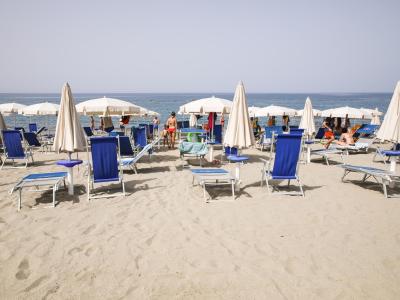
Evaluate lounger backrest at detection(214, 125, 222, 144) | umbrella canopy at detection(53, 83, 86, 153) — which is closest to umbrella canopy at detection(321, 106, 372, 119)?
lounger backrest at detection(214, 125, 222, 144)

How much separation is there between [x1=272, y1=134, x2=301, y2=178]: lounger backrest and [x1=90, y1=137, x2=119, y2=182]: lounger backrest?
10.0 ft

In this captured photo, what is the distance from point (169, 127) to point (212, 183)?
6137mm

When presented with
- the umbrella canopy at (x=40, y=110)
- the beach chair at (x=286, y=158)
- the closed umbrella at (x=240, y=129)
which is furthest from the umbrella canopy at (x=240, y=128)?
the umbrella canopy at (x=40, y=110)

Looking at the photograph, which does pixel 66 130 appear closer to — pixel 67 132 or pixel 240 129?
pixel 67 132

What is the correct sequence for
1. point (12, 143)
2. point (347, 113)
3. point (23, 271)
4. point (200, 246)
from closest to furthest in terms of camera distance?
point (23, 271)
point (200, 246)
point (12, 143)
point (347, 113)

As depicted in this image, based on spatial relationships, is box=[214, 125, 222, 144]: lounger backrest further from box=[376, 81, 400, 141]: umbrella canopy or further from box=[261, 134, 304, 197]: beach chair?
box=[261, 134, 304, 197]: beach chair

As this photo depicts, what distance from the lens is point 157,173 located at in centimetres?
736

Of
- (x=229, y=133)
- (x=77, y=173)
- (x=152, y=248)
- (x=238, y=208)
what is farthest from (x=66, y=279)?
(x=77, y=173)

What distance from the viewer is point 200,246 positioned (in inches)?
137

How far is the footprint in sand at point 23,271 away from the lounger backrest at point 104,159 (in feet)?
7.29

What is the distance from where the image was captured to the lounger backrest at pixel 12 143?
7.70m

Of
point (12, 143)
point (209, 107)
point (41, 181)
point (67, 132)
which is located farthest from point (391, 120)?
point (12, 143)

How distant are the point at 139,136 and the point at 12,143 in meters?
3.59

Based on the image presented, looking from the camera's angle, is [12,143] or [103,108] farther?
[103,108]
